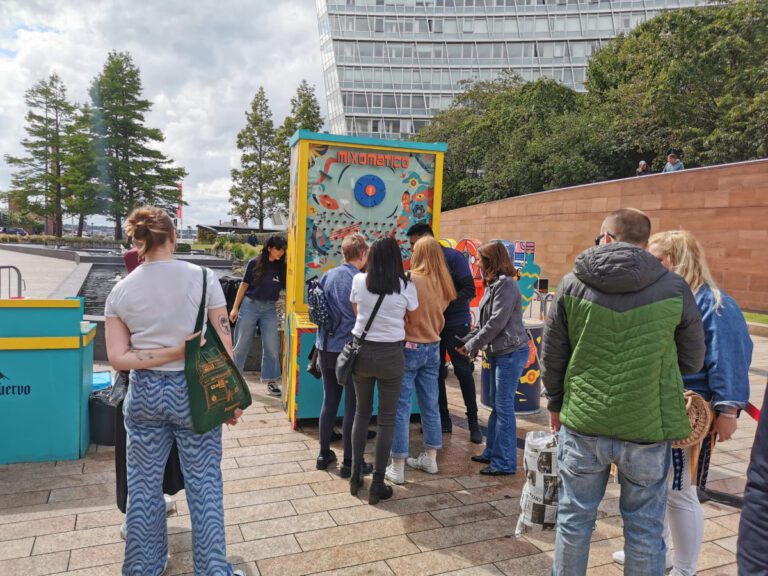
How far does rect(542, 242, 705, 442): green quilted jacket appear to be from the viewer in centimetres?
216

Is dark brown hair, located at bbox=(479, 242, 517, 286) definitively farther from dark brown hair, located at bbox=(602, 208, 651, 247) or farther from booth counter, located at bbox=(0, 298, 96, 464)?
booth counter, located at bbox=(0, 298, 96, 464)

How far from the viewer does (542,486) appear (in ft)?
9.77

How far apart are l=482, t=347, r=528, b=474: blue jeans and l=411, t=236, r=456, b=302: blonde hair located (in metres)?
0.66

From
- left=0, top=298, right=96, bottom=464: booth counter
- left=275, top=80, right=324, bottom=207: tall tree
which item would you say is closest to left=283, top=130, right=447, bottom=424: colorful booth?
left=0, top=298, right=96, bottom=464: booth counter

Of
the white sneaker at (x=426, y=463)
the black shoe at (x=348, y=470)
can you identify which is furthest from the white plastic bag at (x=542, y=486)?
the black shoe at (x=348, y=470)

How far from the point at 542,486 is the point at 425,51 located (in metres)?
56.7

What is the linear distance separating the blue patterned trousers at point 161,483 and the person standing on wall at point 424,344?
1.65 m

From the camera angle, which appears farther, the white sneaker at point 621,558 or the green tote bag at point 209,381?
the white sneaker at point 621,558

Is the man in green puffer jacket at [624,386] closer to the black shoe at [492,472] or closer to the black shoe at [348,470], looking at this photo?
the black shoe at [492,472]

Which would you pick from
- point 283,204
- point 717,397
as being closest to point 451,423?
point 717,397

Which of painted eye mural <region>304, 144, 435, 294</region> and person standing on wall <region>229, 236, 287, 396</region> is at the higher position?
painted eye mural <region>304, 144, 435, 294</region>

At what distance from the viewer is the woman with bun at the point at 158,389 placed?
2414 mm

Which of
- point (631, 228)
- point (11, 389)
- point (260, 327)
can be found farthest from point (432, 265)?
point (11, 389)

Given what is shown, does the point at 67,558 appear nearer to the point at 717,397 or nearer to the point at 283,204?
the point at 717,397
